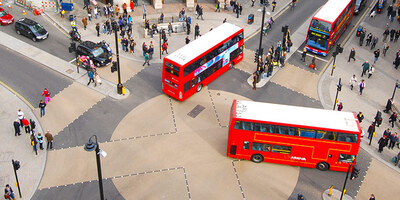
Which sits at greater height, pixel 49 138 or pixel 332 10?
pixel 332 10

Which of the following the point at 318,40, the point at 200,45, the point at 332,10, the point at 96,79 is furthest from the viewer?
the point at 332,10

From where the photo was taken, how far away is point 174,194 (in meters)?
30.1

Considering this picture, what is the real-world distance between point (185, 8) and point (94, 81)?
16.8 meters

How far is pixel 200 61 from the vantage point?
37.7 metres

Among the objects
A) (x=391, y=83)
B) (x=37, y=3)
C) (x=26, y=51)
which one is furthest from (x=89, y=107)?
(x=391, y=83)

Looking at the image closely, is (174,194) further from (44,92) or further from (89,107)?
(44,92)

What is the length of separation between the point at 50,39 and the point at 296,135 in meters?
26.6

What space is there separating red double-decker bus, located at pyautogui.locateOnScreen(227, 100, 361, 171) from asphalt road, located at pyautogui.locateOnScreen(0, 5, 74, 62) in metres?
19.5

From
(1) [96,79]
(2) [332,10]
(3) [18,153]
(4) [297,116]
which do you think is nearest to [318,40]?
(2) [332,10]

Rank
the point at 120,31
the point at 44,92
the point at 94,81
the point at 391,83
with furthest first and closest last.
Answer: the point at 120,31, the point at 391,83, the point at 94,81, the point at 44,92

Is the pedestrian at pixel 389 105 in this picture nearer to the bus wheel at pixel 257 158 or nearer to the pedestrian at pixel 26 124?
the bus wheel at pixel 257 158

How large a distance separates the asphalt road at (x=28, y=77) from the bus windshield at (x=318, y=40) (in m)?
22.3

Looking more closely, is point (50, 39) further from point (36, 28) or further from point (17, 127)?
point (17, 127)

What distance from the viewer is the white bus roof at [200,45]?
120 ft
